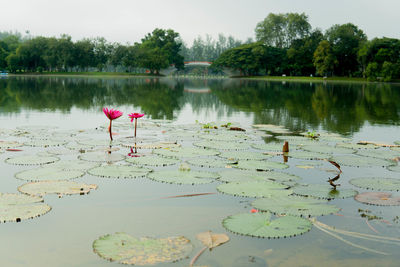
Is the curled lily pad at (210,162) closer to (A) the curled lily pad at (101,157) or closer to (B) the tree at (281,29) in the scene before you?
(A) the curled lily pad at (101,157)

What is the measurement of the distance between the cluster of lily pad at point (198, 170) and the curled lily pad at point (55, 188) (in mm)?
12

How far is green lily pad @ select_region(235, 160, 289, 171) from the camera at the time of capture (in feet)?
20.8

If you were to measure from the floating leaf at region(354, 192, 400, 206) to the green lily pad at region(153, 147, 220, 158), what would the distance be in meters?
2.90

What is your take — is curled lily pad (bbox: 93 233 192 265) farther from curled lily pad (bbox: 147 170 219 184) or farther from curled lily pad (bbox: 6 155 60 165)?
curled lily pad (bbox: 6 155 60 165)

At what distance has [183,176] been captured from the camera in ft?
18.5

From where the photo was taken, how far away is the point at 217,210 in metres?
4.58

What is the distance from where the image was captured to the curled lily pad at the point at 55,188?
4.81 m

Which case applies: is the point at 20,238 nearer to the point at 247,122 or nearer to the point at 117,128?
the point at 117,128

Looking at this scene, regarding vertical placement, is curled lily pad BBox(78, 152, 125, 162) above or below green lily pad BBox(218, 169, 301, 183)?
above

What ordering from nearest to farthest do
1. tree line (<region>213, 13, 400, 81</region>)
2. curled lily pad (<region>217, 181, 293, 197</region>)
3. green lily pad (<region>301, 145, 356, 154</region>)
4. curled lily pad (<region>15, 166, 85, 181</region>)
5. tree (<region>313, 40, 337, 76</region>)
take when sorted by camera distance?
curled lily pad (<region>217, 181, 293, 197</region>) < curled lily pad (<region>15, 166, 85, 181</region>) < green lily pad (<region>301, 145, 356, 154</region>) < tree line (<region>213, 13, 400, 81</region>) < tree (<region>313, 40, 337, 76</region>)

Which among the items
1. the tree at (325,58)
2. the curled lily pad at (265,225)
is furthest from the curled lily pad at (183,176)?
the tree at (325,58)

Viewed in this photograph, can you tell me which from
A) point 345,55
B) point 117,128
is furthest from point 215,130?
point 345,55

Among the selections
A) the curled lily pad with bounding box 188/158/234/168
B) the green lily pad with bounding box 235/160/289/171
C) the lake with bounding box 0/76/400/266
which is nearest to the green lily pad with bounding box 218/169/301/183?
the lake with bounding box 0/76/400/266

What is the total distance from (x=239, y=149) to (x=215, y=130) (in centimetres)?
270
